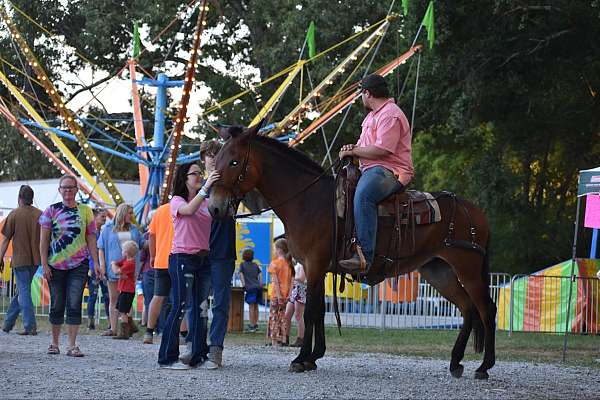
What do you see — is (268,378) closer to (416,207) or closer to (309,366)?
(309,366)

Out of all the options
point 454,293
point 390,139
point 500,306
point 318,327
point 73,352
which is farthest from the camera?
point 500,306

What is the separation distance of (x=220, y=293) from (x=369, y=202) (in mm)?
1706

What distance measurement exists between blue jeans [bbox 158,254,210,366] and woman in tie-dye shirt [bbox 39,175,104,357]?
1659 millimetres

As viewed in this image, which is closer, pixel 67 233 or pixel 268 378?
pixel 268 378

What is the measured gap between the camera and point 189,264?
10.9 metres

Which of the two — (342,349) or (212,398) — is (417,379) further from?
(342,349)

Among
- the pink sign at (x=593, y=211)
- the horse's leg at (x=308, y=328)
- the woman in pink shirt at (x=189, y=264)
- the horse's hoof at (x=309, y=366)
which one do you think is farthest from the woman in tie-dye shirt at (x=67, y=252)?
the pink sign at (x=593, y=211)

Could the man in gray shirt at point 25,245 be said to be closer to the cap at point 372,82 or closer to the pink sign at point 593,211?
the cap at point 372,82

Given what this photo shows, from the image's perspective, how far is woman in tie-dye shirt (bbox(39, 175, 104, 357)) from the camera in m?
12.0

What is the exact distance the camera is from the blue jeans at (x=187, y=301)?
35.4ft

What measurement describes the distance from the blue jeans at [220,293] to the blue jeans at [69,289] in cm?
187

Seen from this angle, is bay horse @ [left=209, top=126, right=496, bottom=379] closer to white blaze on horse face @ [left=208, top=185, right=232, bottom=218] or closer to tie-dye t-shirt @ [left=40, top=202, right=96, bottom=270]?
white blaze on horse face @ [left=208, top=185, right=232, bottom=218]

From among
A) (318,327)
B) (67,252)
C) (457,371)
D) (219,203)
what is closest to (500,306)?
(457,371)

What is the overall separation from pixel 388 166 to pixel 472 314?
184cm
